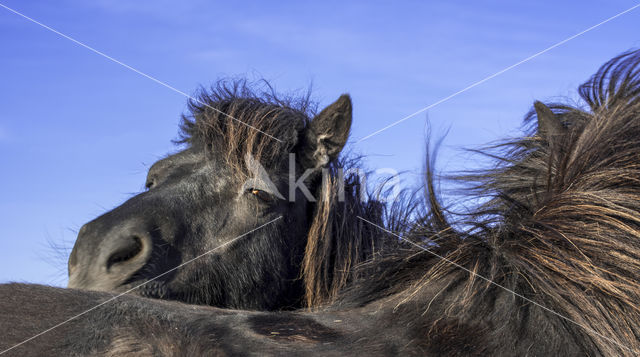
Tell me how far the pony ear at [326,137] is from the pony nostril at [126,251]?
130cm

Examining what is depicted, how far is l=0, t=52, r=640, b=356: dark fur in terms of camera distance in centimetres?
169

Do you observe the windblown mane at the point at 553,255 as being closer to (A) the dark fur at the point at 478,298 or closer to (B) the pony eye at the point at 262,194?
(A) the dark fur at the point at 478,298

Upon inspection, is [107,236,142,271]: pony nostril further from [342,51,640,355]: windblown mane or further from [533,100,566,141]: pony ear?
[533,100,566,141]: pony ear

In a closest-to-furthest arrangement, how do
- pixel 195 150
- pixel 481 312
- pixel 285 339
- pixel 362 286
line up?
pixel 285 339 < pixel 481 312 < pixel 362 286 < pixel 195 150

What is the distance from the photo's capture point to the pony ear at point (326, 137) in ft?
13.5

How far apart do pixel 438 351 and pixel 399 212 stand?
2124 millimetres

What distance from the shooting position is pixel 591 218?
2137 mm

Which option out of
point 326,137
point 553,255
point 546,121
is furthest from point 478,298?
point 326,137

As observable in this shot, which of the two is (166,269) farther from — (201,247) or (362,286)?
(362,286)

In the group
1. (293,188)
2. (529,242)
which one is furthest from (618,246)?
(293,188)

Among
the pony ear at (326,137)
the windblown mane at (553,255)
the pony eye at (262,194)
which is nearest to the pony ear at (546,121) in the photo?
the windblown mane at (553,255)

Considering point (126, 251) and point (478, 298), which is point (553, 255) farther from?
point (126, 251)

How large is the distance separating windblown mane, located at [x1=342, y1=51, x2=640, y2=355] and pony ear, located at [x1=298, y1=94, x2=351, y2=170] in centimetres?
155

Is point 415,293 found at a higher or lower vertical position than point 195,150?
lower
